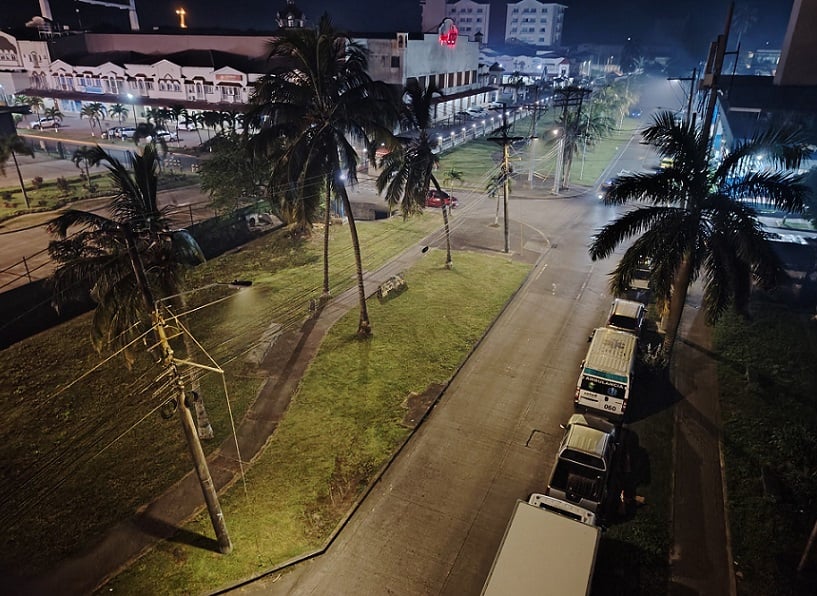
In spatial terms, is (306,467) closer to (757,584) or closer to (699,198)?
(757,584)

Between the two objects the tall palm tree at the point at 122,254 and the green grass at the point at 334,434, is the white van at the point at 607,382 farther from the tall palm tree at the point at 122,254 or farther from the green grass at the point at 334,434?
the tall palm tree at the point at 122,254

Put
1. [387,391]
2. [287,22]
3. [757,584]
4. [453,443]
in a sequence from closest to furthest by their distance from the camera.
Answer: [757,584] < [453,443] < [387,391] < [287,22]

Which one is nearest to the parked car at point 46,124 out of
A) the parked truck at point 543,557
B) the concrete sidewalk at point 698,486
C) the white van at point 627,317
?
the white van at point 627,317

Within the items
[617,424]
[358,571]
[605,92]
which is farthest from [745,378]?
[605,92]

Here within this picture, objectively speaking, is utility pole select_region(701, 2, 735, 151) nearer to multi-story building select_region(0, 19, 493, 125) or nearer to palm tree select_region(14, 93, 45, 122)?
multi-story building select_region(0, 19, 493, 125)

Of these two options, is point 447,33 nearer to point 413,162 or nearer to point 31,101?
point 413,162

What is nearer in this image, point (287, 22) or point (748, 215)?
point (748, 215)

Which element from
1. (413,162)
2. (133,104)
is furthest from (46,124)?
(413,162)
